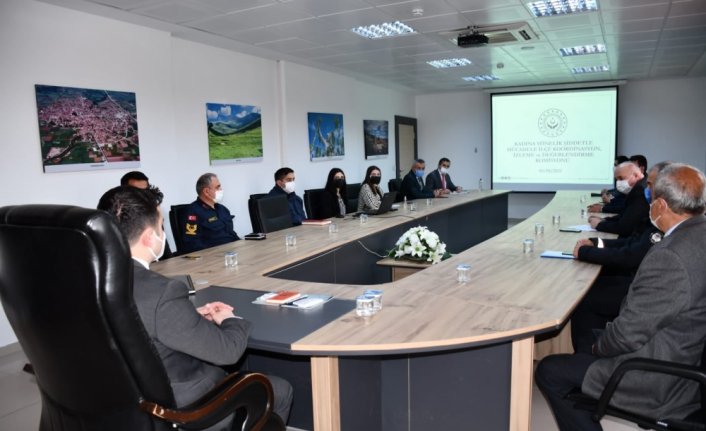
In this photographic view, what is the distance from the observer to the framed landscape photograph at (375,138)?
9484mm

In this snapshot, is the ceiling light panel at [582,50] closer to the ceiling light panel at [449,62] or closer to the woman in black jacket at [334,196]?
the ceiling light panel at [449,62]

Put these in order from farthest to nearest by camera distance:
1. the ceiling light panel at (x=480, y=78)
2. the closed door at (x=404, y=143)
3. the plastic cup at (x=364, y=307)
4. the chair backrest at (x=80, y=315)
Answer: the closed door at (x=404, y=143)
the ceiling light panel at (x=480, y=78)
the plastic cup at (x=364, y=307)
the chair backrest at (x=80, y=315)

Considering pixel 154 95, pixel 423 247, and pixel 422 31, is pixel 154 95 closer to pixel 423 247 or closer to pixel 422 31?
pixel 422 31

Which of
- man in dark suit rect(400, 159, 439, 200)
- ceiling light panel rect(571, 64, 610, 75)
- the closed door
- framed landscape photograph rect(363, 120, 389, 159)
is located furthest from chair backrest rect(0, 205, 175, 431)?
the closed door

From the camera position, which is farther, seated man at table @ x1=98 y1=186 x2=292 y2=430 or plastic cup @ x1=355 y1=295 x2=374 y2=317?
plastic cup @ x1=355 y1=295 x2=374 y2=317

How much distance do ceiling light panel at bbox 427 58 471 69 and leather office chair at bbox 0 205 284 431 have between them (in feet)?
22.2

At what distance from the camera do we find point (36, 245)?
1.21 meters

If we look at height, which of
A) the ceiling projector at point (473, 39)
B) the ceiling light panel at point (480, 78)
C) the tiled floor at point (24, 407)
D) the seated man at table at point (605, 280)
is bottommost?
the tiled floor at point (24, 407)

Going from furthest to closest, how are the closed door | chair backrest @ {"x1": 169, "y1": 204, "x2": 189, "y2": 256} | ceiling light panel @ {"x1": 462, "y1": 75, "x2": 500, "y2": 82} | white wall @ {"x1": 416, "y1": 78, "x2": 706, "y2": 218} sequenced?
the closed door → white wall @ {"x1": 416, "y1": 78, "x2": 706, "y2": 218} → ceiling light panel @ {"x1": 462, "y1": 75, "x2": 500, "y2": 82} → chair backrest @ {"x1": 169, "y1": 204, "x2": 189, "y2": 256}

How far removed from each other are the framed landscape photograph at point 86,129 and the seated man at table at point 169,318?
3129 millimetres

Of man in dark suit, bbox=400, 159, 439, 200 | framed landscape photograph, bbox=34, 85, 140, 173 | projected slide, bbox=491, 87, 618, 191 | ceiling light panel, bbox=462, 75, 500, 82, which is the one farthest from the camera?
projected slide, bbox=491, 87, 618, 191

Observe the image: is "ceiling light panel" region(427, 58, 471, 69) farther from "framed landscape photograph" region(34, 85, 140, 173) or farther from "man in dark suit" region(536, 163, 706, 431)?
"man in dark suit" region(536, 163, 706, 431)

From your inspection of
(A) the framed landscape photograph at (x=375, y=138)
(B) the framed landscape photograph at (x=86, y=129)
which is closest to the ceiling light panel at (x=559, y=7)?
(B) the framed landscape photograph at (x=86, y=129)

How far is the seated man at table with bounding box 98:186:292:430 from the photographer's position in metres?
1.45
